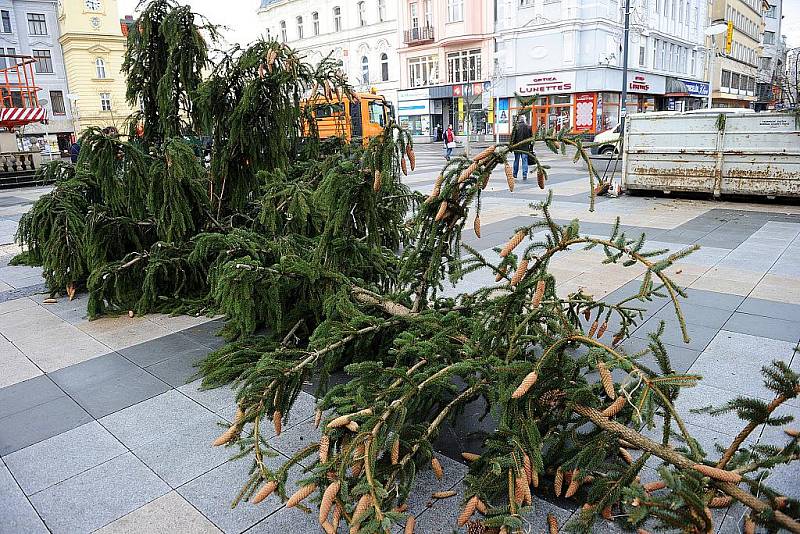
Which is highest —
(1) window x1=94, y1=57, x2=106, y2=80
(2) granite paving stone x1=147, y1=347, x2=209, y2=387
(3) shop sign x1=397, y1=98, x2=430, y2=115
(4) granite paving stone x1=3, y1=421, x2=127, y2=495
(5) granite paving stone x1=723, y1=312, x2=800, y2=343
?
(1) window x1=94, y1=57, x2=106, y2=80

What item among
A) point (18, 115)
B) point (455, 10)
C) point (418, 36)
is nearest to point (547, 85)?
point (455, 10)

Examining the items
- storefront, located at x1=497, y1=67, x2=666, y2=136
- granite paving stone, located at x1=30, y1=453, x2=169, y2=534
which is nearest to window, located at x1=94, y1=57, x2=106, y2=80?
storefront, located at x1=497, y1=67, x2=666, y2=136

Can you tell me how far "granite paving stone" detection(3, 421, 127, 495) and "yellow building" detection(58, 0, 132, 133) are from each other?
48190 millimetres

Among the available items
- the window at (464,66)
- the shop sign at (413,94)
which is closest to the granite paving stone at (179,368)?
the window at (464,66)

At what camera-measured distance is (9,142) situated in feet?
68.2

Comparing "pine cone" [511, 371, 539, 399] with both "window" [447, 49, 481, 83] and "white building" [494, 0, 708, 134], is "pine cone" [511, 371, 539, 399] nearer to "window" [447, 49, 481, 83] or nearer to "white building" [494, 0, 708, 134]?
"white building" [494, 0, 708, 134]

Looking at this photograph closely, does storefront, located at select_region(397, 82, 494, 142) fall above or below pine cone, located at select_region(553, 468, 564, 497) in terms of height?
above

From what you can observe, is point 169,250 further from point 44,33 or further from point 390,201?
point 44,33

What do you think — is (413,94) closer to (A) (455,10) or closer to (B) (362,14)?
(A) (455,10)

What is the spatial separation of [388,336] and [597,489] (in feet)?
5.81

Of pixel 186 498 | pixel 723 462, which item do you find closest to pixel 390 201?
pixel 186 498

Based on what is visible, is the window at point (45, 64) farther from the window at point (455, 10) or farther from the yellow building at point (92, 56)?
the window at point (455, 10)

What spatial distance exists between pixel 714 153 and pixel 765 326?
7.81 meters

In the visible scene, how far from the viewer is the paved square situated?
9.75ft
